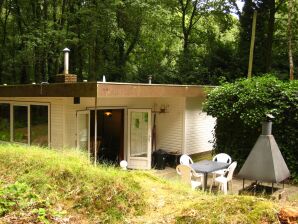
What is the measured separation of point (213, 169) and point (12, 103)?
7609 mm

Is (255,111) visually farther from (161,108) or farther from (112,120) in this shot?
(112,120)

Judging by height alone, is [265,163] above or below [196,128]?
above

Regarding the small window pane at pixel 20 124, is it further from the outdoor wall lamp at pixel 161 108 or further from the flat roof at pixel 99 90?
the outdoor wall lamp at pixel 161 108

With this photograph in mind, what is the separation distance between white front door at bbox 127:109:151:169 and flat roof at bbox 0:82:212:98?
1.23m

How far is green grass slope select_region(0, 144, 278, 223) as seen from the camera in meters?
3.27

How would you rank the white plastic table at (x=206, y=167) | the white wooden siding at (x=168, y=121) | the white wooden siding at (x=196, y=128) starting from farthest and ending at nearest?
the white wooden siding at (x=196, y=128)
the white wooden siding at (x=168, y=121)
the white plastic table at (x=206, y=167)

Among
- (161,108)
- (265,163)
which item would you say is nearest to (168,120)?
(161,108)

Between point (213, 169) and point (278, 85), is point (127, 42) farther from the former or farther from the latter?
point (213, 169)

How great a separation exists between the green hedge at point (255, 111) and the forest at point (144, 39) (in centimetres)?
749

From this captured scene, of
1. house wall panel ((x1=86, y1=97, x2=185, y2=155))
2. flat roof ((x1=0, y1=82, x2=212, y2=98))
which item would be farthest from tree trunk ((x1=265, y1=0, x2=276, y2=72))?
house wall panel ((x1=86, y1=97, x2=185, y2=155))

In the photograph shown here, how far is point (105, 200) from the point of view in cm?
406

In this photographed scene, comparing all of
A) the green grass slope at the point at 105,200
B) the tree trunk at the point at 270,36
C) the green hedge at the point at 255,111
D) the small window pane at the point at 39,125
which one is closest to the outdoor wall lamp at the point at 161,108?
the green hedge at the point at 255,111

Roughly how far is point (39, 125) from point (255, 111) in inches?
251

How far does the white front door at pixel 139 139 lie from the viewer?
10.6m
